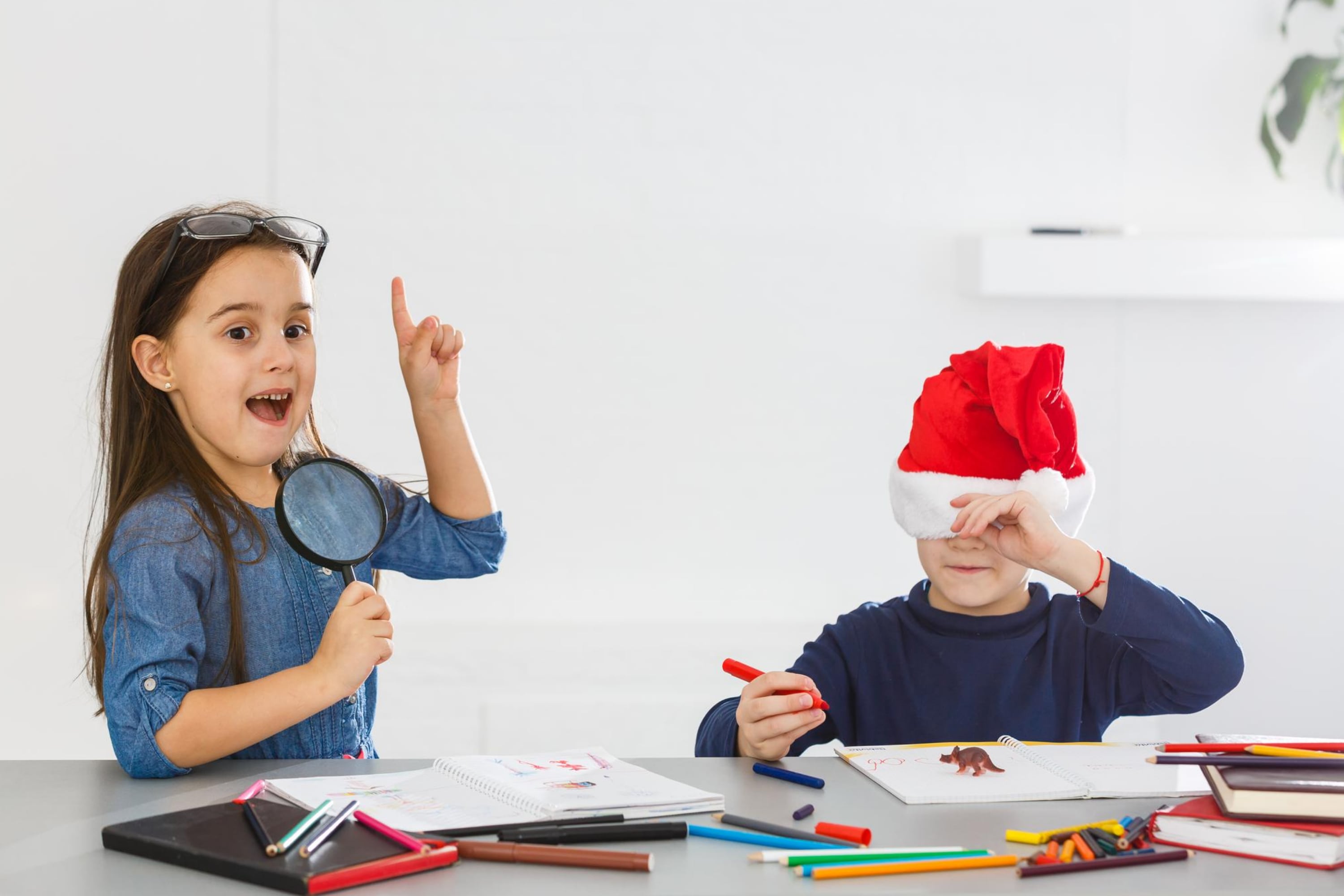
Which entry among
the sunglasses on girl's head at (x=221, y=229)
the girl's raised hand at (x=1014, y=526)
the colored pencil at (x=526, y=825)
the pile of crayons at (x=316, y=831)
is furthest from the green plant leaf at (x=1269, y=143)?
the pile of crayons at (x=316, y=831)

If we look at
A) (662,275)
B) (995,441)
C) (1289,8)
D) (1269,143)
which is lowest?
(995,441)

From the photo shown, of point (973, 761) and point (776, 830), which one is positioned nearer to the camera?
point (776, 830)

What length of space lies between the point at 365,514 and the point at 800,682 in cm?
51

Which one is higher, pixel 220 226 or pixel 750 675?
pixel 220 226

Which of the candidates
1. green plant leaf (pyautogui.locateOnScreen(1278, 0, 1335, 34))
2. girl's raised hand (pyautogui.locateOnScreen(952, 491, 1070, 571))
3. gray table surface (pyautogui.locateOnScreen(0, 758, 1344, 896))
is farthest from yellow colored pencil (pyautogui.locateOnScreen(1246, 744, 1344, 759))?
green plant leaf (pyautogui.locateOnScreen(1278, 0, 1335, 34))

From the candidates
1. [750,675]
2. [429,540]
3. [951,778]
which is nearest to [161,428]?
[429,540]

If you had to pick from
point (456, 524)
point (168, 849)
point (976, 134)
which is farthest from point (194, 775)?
point (976, 134)

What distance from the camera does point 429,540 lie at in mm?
1674

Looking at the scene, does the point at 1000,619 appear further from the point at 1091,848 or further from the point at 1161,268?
the point at 1161,268

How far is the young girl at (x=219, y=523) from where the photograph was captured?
1250mm

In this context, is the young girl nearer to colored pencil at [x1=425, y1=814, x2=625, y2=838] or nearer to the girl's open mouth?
the girl's open mouth

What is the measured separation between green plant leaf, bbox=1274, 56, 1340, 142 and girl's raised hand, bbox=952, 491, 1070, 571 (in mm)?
2165

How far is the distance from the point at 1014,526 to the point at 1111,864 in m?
0.57

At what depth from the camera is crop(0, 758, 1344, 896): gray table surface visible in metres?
0.94
